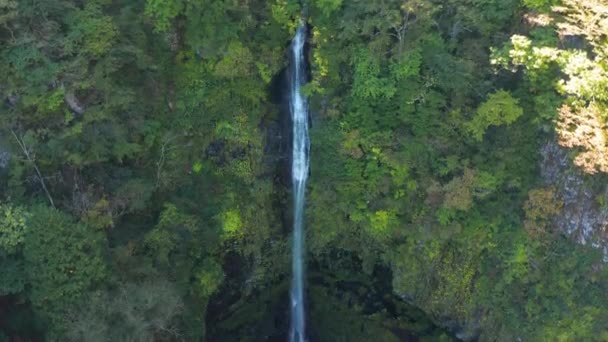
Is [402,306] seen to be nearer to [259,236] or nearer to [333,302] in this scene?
[333,302]

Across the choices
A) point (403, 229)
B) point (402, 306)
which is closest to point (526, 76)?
point (403, 229)

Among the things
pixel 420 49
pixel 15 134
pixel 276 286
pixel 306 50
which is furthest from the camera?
pixel 276 286

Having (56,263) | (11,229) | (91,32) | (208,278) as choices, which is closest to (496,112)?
(208,278)

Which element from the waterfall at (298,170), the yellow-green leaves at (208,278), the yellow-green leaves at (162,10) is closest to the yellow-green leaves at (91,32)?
the yellow-green leaves at (162,10)

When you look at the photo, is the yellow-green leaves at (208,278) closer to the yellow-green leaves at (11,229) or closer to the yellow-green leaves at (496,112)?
the yellow-green leaves at (11,229)

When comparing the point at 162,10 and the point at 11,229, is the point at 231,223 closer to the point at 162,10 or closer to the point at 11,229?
the point at 11,229

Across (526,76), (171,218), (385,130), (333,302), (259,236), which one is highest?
(526,76)

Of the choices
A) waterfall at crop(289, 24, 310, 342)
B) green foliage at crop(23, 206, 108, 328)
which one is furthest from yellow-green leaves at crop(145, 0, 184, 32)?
green foliage at crop(23, 206, 108, 328)
